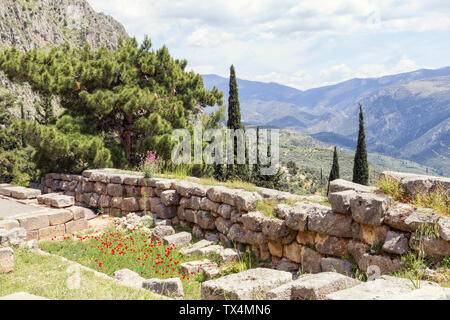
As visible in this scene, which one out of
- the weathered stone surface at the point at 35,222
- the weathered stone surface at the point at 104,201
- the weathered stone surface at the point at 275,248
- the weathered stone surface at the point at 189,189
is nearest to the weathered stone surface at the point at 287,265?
the weathered stone surface at the point at 275,248

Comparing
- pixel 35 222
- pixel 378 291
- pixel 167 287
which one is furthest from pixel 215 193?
pixel 378 291

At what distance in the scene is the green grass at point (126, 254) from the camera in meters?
7.47

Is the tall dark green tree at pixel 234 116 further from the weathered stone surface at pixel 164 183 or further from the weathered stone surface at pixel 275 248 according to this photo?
the weathered stone surface at pixel 275 248

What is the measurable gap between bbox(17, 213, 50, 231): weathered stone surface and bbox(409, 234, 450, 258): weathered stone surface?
8956 mm

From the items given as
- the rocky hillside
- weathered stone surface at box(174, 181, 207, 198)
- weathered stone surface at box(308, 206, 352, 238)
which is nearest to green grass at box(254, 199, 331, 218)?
weathered stone surface at box(308, 206, 352, 238)

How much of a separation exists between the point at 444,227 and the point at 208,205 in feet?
18.5

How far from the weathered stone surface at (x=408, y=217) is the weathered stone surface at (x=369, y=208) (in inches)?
4.6

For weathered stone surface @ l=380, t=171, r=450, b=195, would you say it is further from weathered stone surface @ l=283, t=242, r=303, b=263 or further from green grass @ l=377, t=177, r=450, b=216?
weathered stone surface @ l=283, t=242, r=303, b=263

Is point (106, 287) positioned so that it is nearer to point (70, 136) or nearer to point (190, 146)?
point (70, 136)

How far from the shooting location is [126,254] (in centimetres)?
835

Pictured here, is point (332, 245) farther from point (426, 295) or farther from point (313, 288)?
point (426, 295)

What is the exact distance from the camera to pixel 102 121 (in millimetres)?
15969

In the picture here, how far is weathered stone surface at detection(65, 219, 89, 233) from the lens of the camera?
1030cm
